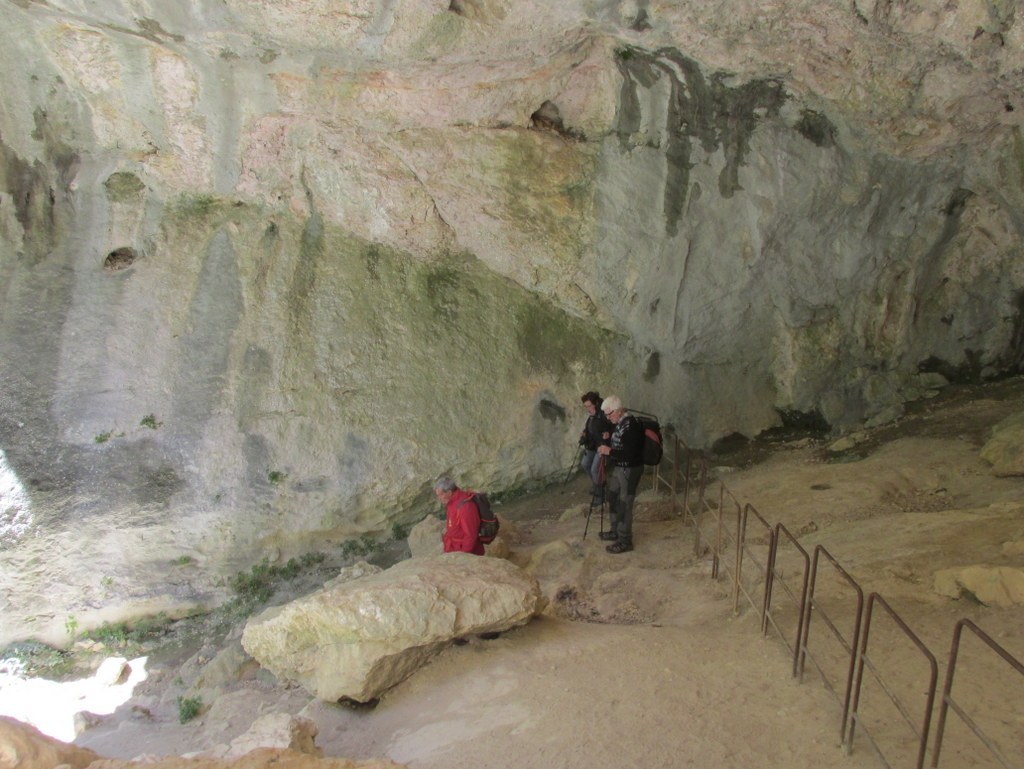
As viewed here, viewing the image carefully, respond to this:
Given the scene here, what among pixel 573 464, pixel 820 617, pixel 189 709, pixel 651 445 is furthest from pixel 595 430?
pixel 189 709

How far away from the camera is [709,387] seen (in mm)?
10547

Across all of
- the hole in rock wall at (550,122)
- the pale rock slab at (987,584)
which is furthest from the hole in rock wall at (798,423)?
the pale rock slab at (987,584)

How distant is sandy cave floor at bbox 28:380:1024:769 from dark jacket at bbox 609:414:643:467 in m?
0.93

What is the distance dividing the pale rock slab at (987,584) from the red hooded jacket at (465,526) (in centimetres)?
340

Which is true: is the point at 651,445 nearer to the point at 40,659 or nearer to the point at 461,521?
the point at 461,521

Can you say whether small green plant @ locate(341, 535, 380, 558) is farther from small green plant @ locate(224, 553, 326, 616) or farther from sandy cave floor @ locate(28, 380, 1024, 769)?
sandy cave floor @ locate(28, 380, 1024, 769)

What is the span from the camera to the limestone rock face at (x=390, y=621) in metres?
5.12

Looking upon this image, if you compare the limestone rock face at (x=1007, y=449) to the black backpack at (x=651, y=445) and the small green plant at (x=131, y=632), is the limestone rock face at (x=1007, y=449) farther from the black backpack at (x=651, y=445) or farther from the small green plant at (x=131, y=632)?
the small green plant at (x=131, y=632)

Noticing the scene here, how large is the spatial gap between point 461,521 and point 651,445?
2.18m

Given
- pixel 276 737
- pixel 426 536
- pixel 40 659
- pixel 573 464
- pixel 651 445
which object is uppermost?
pixel 651 445

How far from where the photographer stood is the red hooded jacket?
6336mm

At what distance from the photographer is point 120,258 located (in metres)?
9.54

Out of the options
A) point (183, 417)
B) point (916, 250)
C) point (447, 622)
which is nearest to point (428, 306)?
point (183, 417)

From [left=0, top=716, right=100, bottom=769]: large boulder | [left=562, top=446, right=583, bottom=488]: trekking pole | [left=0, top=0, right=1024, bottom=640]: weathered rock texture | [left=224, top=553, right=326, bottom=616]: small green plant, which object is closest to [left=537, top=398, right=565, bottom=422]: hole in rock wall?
[left=0, top=0, right=1024, bottom=640]: weathered rock texture
